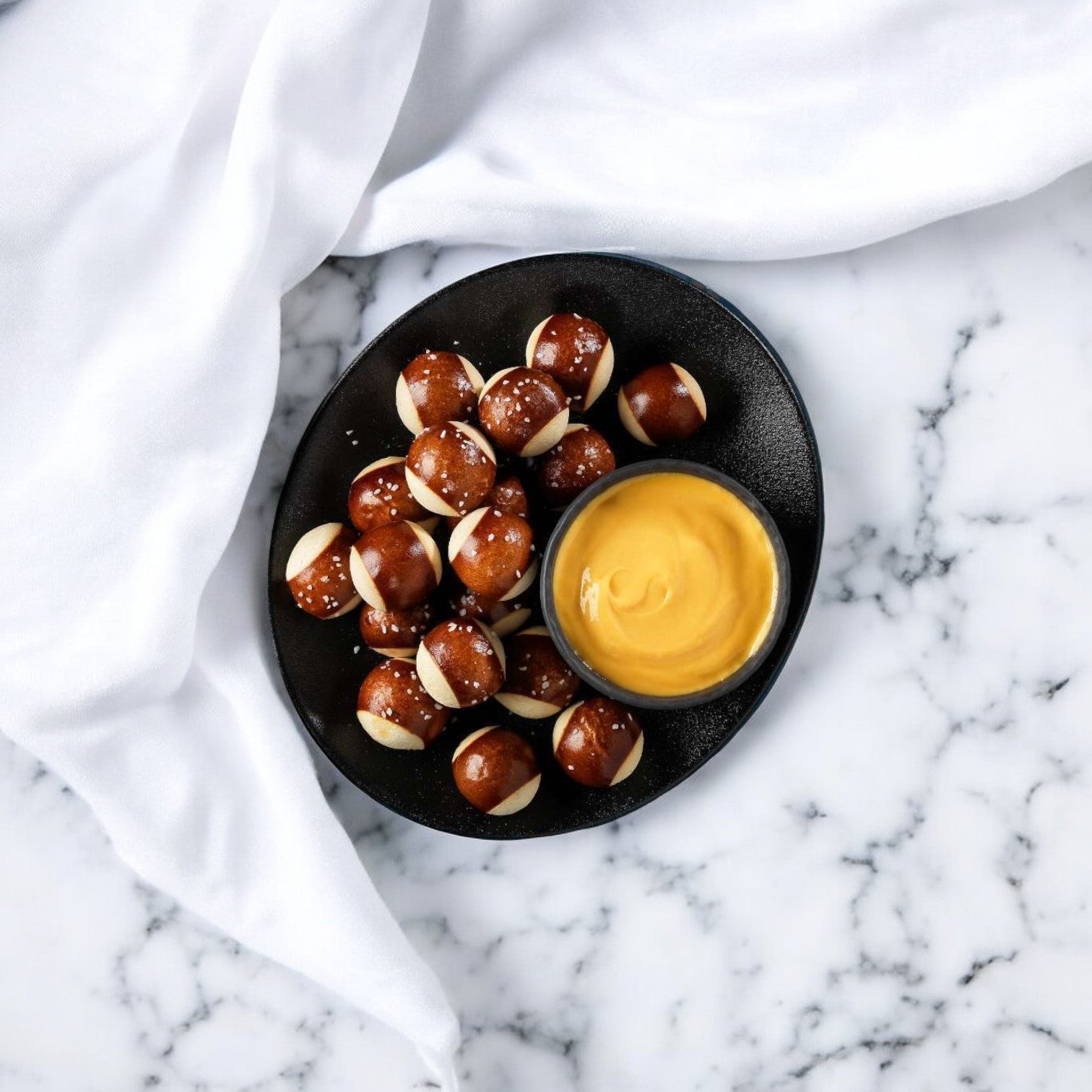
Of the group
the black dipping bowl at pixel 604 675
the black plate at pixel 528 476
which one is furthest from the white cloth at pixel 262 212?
the black dipping bowl at pixel 604 675

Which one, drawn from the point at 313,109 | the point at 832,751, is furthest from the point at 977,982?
the point at 313,109

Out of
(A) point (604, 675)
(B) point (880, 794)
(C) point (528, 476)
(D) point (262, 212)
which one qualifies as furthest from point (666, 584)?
(D) point (262, 212)

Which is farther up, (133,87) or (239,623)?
(133,87)

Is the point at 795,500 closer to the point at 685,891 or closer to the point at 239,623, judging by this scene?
the point at 685,891

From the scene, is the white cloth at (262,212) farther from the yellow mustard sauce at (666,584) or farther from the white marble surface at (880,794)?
the yellow mustard sauce at (666,584)

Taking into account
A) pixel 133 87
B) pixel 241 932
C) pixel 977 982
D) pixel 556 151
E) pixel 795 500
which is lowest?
pixel 977 982

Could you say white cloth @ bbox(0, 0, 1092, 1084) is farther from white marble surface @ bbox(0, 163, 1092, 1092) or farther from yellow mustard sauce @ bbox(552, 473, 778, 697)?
yellow mustard sauce @ bbox(552, 473, 778, 697)
